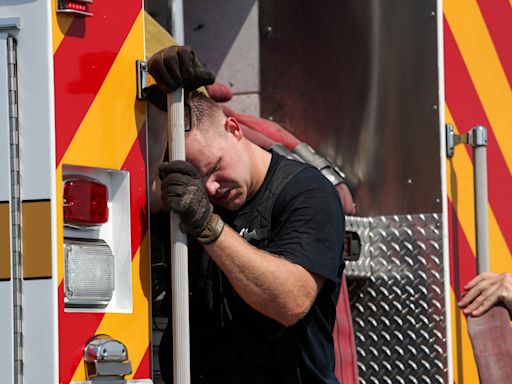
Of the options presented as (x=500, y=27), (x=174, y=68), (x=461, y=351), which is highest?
(x=500, y=27)

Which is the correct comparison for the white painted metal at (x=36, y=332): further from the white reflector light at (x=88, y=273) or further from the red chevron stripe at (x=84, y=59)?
the red chevron stripe at (x=84, y=59)

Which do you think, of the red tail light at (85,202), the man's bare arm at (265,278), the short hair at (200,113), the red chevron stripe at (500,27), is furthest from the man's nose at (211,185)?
the red chevron stripe at (500,27)

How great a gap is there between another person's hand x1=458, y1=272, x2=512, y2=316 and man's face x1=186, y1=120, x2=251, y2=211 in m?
0.69

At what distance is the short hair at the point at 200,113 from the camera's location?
3049 mm

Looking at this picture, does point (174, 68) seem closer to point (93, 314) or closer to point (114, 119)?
point (114, 119)

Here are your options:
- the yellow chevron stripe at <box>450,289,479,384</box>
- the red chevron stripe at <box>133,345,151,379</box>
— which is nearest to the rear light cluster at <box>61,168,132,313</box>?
the red chevron stripe at <box>133,345,151,379</box>

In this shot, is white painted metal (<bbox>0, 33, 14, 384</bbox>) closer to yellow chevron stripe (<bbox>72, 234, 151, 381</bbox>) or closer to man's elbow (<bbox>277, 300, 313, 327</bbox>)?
yellow chevron stripe (<bbox>72, 234, 151, 381</bbox>)

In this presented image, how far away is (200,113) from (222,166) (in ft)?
0.45

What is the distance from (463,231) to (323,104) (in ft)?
1.87

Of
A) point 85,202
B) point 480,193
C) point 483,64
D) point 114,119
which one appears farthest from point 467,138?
point 85,202

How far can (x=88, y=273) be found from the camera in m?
2.60

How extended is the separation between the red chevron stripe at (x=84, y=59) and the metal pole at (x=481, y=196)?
120 centimetres

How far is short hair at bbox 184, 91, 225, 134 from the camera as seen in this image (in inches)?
120

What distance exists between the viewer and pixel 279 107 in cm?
397
